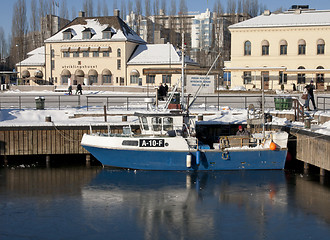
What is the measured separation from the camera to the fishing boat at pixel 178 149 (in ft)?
84.4

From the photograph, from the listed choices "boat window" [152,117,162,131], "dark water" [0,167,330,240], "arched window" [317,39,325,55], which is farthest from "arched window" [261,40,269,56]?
"boat window" [152,117,162,131]

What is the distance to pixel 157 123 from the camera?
2638 cm

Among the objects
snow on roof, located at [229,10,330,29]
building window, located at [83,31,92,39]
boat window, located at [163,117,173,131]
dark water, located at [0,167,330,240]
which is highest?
snow on roof, located at [229,10,330,29]

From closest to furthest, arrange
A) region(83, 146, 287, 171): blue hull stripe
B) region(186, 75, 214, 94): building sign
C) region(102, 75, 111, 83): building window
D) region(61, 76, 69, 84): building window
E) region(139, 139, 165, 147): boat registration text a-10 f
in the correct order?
region(139, 139, 165, 147): boat registration text a-10 f
region(83, 146, 287, 171): blue hull stripe
region(186, 75, 214, 94): building sign
region(102, 75, 111, 83): building window
region(61, 76, 69, 84): building window

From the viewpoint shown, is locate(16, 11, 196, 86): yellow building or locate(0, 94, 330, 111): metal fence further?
locate(16, 11, 196, 86): yellow building

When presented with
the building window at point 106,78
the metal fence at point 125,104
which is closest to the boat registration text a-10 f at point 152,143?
the metal fence at point 125,104

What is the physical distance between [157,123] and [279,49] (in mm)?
51126

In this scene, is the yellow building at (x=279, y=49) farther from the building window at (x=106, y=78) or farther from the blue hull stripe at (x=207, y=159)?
the blue hull stripe at (x=207, y=159)

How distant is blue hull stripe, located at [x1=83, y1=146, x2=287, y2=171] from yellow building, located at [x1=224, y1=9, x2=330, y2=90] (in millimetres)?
45695

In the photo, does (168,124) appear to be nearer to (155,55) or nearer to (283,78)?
(283,78)

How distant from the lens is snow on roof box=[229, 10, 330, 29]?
71938 millimetres

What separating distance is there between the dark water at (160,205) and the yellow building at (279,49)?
46.8m

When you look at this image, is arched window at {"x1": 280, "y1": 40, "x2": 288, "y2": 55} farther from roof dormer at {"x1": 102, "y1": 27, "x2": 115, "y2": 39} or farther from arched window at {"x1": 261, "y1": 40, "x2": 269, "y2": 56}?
roof dormer at {"x1": 102, "y1": 27, "x2": 115, "y2": 39}

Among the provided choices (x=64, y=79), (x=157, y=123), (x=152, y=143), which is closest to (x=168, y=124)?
(x=157, y=123)
